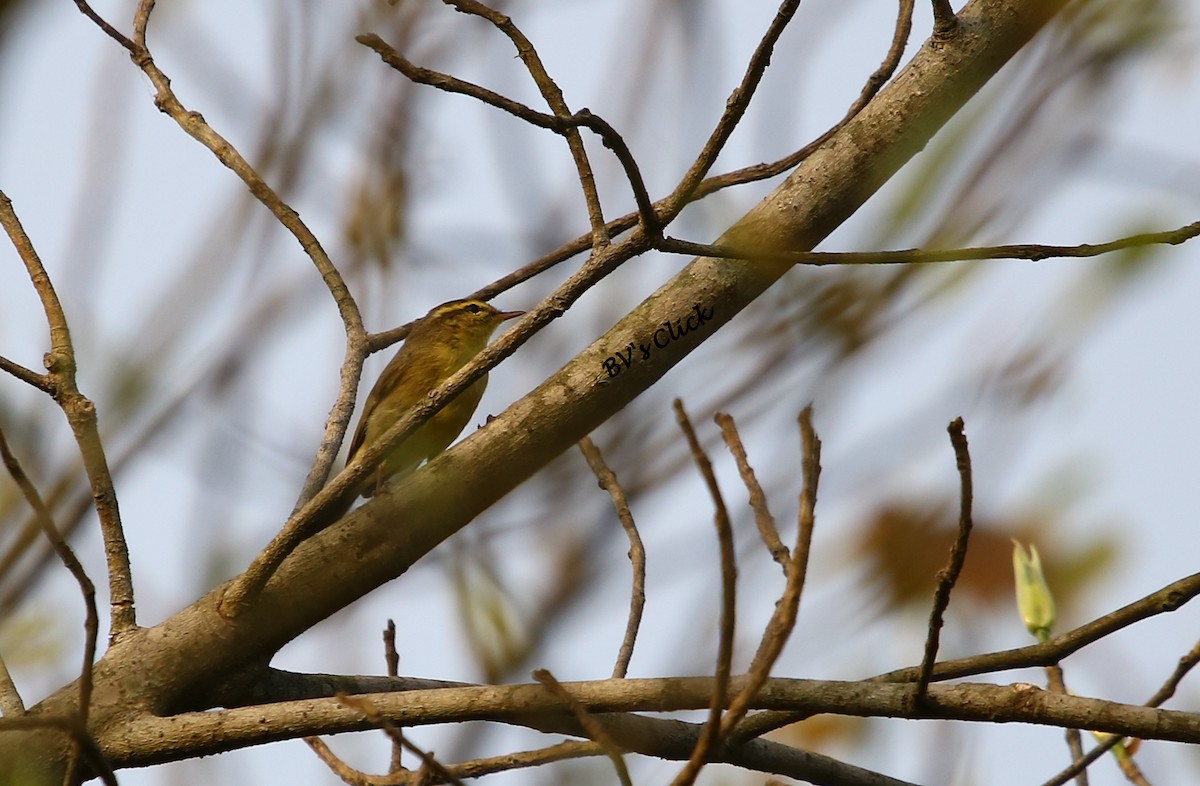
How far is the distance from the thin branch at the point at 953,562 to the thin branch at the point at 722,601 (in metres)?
0.53

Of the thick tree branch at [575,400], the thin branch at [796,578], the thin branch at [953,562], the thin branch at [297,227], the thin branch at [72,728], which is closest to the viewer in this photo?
the thin branch at [72,728]

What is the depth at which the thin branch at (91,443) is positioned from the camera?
9.36 feet

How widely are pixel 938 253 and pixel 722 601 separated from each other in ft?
2.38

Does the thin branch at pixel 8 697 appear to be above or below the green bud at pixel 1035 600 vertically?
below

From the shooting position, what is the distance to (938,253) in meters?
2.07

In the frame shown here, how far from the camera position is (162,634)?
2.89m

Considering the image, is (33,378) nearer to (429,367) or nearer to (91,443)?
(91,443)

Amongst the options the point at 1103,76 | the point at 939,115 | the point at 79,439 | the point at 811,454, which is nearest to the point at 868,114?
the point at 939,115

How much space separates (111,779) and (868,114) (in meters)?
1.98

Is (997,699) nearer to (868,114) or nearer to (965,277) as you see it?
(965,277)

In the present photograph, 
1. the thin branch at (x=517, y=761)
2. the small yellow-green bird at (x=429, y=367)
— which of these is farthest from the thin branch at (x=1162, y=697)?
the small yellow-green bird at (x=429, y=367)

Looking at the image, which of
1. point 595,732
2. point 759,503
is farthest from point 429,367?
point 595,732

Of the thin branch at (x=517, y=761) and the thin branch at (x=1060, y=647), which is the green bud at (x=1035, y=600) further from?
the thin branch at (x=517, y=761)

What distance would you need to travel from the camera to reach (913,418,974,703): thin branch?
2.04m
